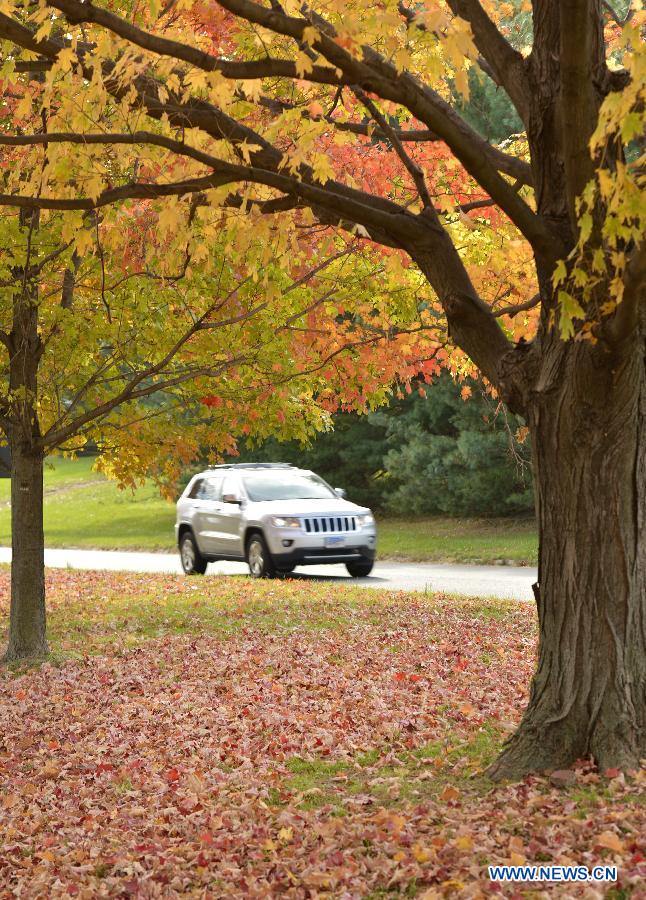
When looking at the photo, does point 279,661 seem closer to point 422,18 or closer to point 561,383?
point 561,383

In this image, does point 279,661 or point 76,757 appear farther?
point 279,661

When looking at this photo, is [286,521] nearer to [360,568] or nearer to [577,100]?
[360,568]

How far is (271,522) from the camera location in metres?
17.7

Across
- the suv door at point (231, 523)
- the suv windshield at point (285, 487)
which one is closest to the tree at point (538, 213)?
the suv door at point (231, 523)

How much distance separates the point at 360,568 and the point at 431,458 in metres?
9.44

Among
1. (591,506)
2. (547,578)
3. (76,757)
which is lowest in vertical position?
(76,757)

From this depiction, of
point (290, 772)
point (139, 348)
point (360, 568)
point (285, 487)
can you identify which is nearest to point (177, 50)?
point (290, 772)

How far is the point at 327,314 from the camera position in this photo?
36.4 feet

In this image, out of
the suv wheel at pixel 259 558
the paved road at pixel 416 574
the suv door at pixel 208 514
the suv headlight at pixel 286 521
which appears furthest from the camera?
the suv door at pixel 208 514

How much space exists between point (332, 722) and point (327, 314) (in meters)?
4.76

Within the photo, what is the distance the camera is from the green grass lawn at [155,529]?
928 inches

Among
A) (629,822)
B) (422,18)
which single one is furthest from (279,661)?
(422,18)

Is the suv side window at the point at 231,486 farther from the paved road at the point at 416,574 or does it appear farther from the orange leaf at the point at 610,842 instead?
the orange leaf at the point at 610,842

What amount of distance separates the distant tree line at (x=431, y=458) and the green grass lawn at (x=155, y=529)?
0.58 metres
